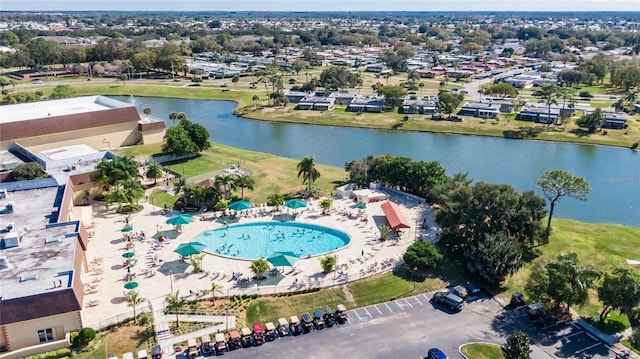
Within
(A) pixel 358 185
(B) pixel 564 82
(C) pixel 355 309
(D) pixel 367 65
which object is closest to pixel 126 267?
(C) pixel 355 309

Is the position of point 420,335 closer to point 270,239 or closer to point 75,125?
point 270,239

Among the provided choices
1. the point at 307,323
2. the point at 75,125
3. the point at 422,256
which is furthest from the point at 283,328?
the point at 75,125

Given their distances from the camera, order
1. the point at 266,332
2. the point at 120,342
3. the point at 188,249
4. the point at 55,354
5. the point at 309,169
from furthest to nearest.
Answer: the point at 309,169
the point at 188,249
the point at 266,332
the point at 120,342
the point at 55,354

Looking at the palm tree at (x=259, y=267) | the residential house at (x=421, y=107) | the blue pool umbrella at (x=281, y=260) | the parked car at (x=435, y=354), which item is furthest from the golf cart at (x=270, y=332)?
the residential house at (x=421, y=107)

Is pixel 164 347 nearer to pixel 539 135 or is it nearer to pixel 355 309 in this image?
pixel 355 309

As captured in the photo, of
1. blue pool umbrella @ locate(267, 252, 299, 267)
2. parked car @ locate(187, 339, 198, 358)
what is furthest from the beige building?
parked car @ locate(187, 339, 198, 358)

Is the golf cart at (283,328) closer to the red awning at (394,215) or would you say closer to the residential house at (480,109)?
the red awning at (394,215)
